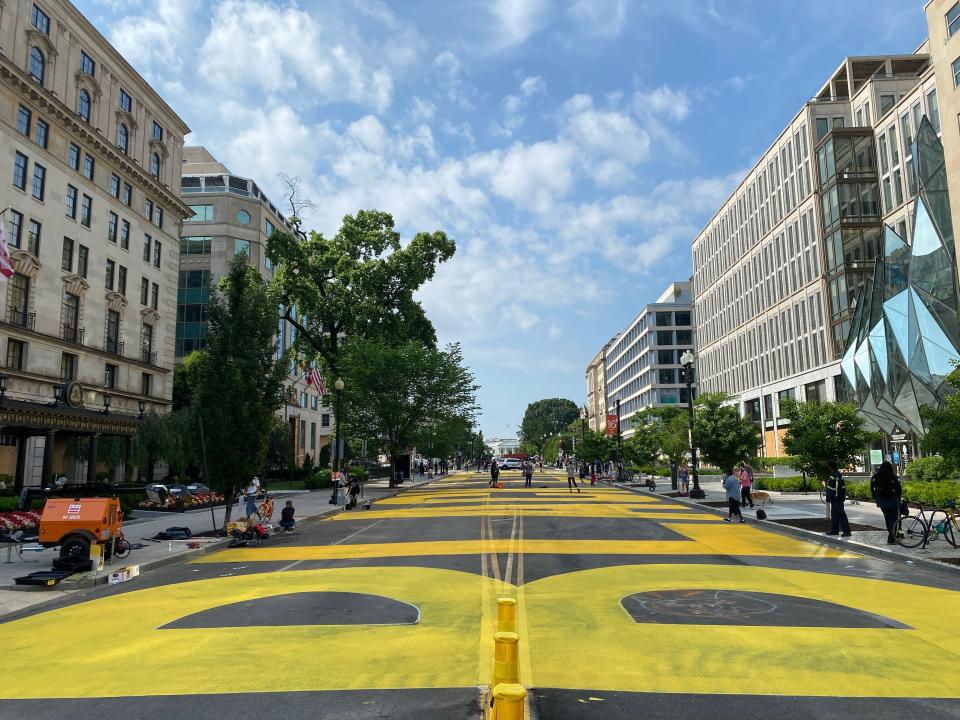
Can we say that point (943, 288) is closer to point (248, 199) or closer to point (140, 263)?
point (140, 263)

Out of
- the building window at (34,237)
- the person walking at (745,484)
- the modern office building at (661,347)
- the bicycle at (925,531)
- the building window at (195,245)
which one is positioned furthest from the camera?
the modern office building at (661,347)

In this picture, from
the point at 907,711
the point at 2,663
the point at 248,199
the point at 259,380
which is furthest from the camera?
the point at 248,199

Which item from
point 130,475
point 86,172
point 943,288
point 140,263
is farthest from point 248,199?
point 943,288

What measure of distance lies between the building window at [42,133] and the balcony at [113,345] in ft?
38.0

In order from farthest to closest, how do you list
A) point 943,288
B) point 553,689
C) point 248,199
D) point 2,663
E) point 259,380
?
1. point 248,199
2. point 943,288
3. point 259,380
4. point 2,663
5. point 553,689

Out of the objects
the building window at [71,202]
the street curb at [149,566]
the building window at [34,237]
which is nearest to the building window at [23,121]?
the building window at [71,202]

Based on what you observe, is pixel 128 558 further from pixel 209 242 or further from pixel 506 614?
pixel 209 242

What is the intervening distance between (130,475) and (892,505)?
39.3 meters

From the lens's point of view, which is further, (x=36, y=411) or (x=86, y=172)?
(x=86, y=172)

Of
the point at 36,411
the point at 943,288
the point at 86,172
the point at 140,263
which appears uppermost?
the point at 86,172

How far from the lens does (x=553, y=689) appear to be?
231 inches

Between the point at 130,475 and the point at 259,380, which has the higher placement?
the point at 259,380

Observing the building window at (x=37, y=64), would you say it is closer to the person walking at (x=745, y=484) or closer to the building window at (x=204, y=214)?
the building window at (x=204, y=214)

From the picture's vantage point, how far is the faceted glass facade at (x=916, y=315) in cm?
4166
